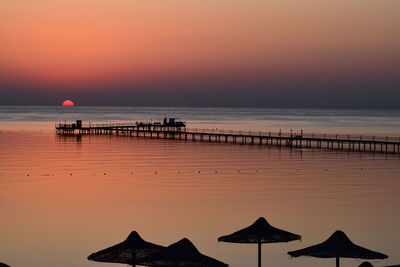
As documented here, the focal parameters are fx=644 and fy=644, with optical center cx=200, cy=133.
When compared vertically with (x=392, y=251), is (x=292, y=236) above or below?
above

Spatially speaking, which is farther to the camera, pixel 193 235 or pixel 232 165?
pixel 232 165

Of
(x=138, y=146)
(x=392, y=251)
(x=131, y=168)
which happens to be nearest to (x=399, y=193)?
(x=392, y=251)

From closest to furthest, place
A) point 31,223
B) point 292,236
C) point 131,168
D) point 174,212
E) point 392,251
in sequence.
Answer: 1. point 292,236
2. point 392,251
3. point 31,223
4. point 174,212
5. point 131,168

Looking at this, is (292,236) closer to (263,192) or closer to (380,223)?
(380,223)

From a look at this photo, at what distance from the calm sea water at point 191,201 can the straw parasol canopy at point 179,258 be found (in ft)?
29.9

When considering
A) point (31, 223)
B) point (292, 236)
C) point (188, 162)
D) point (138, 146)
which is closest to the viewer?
point (292, 236)

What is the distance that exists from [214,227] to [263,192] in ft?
41.5

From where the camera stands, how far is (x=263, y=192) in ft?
154

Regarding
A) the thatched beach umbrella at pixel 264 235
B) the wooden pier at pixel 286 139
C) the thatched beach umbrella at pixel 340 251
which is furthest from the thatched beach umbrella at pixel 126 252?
the wooden pier at pixel 286 139

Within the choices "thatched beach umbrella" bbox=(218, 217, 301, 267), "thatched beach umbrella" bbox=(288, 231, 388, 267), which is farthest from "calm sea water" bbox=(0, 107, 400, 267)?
"thatched beach umbrella" bbox=(288, 231, 388, 267)

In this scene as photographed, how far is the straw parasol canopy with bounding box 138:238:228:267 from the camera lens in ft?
64.9

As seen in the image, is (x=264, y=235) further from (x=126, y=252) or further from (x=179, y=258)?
(x=126, y=252)

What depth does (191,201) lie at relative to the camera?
43125 millimetres

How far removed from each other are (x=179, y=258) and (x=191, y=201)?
76.3ft
